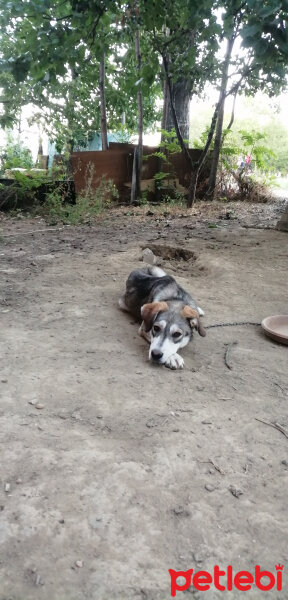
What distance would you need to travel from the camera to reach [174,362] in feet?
12.6

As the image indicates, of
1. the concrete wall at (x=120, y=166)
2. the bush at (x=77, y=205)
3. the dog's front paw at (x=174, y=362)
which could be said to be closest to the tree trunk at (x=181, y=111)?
the concrete wall at (x=120, y=166)

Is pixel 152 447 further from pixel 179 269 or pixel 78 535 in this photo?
pixel 179 269

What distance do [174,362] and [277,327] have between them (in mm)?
1459

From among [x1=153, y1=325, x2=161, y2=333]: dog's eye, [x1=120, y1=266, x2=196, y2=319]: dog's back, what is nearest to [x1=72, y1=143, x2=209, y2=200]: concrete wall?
[x1=120, y1=266, x2=196, y2=319]: dog's back

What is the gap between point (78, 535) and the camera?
1968mm

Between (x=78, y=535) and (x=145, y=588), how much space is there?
389 millimetres

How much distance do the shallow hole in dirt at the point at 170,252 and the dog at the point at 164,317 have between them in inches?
104

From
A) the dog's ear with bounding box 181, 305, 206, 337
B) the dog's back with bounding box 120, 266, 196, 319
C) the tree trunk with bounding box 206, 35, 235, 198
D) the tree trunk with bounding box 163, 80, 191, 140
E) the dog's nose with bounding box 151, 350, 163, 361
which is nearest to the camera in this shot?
the dog's nose with bounding box 151, 350, 163, 361

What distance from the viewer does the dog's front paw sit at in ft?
12.6

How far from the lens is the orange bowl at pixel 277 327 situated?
4.38m

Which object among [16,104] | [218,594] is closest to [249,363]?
[218,594]

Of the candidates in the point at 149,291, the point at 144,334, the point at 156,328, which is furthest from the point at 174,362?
the point at 149,291

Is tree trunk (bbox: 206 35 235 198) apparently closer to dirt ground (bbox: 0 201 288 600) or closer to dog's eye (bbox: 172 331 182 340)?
dirt ground (bbox: 0 201 288 600)

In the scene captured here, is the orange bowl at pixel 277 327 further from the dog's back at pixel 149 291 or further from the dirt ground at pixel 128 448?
the dog's back at pixel 149 291
